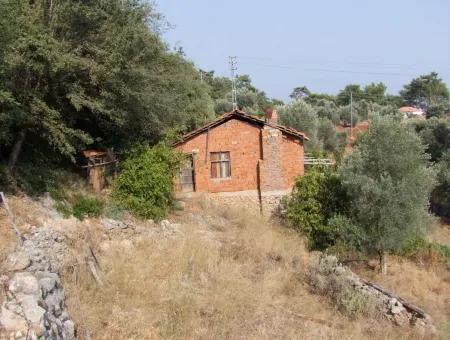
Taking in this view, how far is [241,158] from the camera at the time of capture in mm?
21453

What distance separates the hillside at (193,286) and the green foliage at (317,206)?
343cm

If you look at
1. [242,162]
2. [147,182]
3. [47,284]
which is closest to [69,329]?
[47,284]

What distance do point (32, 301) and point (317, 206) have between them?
49.4 feet

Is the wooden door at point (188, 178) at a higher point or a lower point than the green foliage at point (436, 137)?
lower

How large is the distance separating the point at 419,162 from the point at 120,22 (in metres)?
11.3

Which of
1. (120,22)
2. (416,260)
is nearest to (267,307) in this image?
(120,22)

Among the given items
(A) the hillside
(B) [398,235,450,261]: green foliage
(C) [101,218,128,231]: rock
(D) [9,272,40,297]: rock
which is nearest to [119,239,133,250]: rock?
(A) the hillside

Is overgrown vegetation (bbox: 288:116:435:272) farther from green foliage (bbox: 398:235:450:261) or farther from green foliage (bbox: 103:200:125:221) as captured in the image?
green foliage (bbox: 103:200:125:221)

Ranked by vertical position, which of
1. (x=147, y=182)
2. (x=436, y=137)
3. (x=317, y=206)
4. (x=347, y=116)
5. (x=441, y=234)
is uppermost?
(x=347, y=116)

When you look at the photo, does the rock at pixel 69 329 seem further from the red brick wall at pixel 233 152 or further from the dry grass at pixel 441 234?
the dry grass at pixel 441 234

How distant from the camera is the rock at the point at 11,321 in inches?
214

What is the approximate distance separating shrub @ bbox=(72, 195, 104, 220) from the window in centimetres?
720

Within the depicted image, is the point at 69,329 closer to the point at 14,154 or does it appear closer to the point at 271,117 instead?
the point at 14,154


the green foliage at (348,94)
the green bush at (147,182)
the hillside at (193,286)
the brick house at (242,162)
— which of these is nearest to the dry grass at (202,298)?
the hillside at (193,286)
